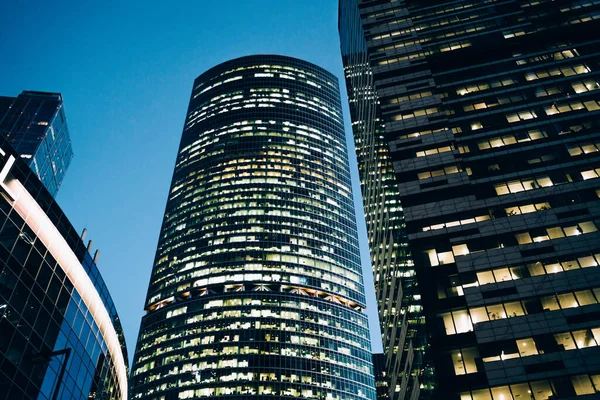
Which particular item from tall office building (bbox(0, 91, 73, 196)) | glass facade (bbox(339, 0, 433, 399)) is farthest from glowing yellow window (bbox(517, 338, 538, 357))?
tall office building (bbox(0, 91, 73, 196))

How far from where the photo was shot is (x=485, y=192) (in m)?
69.0

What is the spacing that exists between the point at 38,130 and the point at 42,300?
464 feet

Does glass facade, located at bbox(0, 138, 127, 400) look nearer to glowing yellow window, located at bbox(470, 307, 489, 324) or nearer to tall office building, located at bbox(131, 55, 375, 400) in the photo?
glowing yellow window, located at bbox(470, 307, 489, 324)

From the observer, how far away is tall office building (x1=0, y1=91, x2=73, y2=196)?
151750 millimetres

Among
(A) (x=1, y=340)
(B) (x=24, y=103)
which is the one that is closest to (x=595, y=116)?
(A) (x=1, y=340)

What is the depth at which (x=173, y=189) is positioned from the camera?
604ft

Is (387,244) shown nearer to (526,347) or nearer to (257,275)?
(526,347)

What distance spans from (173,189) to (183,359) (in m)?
72.9

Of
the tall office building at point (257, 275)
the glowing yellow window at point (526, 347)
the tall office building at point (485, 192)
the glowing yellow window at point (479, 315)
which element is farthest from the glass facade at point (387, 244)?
the tall office building at point (257, 275)

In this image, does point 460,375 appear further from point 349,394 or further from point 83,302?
point 349,394

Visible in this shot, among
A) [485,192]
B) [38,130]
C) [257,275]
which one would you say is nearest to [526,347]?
[485,192]

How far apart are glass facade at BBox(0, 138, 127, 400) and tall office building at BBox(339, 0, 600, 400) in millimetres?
36754

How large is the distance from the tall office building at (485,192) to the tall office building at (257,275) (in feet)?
151

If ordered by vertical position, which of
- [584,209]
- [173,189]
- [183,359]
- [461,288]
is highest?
[173,189]
